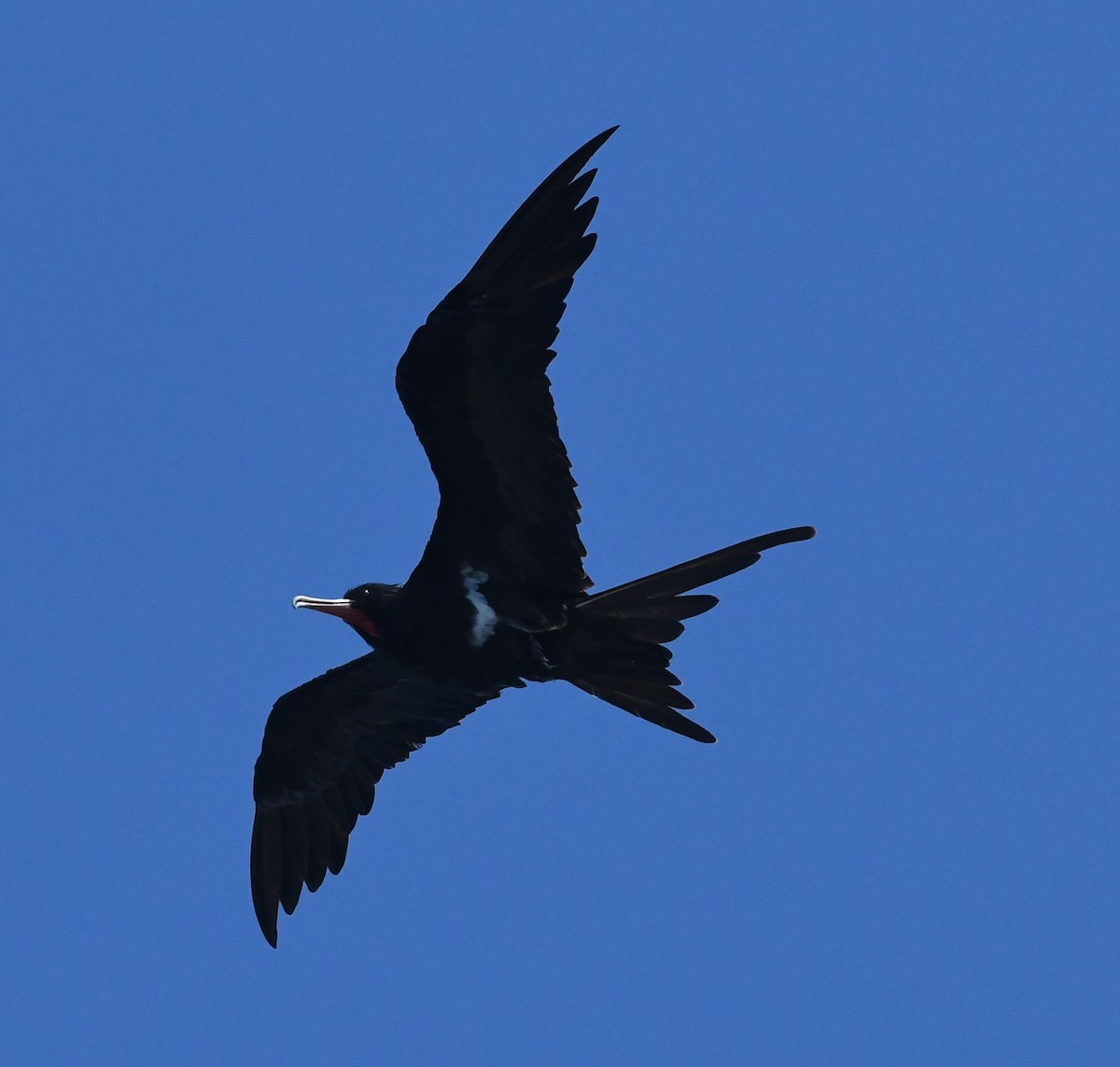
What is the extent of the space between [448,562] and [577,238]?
1.67m

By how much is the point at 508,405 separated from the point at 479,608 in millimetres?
1022

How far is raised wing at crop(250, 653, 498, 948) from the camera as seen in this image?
9.13 meters

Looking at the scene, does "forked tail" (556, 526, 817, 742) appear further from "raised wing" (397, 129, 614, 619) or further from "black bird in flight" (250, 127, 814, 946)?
"raised wing" (397, 129, 614, 619)

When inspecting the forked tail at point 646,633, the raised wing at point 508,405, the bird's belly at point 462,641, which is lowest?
the forked tail at point 646,633

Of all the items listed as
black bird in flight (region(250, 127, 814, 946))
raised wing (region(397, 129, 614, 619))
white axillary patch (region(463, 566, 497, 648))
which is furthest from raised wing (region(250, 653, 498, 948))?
raised wing (region(397, 129, 614, 619))

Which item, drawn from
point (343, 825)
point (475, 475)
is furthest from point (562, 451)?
point (343, 825)

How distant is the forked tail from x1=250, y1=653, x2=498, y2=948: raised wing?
3.38ft

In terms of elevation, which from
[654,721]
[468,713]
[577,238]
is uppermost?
[577,238]

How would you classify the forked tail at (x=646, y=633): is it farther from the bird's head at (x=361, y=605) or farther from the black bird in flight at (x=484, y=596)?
the bird's head at (x=361, y=605)

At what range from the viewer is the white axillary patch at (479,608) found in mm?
8297

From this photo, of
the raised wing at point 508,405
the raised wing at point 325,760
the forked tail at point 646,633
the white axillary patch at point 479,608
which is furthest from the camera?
the raised wing at point 325,760

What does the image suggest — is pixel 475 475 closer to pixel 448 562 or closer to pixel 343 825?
pixel 448 562

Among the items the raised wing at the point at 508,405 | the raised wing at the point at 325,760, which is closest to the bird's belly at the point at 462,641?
the raised wing at the point at 508,405

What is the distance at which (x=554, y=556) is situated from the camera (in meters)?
8.21
